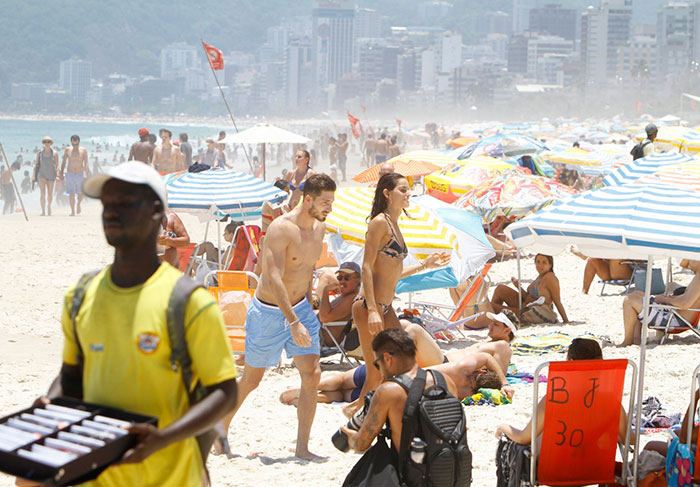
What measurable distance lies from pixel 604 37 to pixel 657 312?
7271 inches

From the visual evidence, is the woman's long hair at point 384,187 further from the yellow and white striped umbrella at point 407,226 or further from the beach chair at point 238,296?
the beach chair at point 238,296

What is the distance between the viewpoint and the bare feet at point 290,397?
582 centimetres

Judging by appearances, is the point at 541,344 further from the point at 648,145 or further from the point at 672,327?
the point at 648,145

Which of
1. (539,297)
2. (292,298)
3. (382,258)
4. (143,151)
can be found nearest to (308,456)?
(292,298)

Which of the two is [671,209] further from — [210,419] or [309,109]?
[309,109]

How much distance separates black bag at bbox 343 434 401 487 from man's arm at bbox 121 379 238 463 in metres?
1.58

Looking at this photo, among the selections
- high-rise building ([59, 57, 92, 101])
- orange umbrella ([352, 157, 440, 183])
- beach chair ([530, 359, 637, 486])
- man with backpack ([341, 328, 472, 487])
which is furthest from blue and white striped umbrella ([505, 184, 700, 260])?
high-rise building ([59, 57, 92, 101])

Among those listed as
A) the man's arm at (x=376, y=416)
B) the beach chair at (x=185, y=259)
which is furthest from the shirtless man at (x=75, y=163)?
the man's arm at (x=376, y=416)

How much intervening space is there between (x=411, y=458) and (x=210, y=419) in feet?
5.31

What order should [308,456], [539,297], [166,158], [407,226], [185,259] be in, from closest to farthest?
[308,456]
[407,226]
[539,297]
[185,259]
[166,158]

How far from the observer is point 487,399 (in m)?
5.74

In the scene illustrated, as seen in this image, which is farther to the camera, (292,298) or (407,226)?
(407,226)

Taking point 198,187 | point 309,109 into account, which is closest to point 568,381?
point 198,187

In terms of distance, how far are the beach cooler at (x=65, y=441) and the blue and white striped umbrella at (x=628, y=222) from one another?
8.82ft
